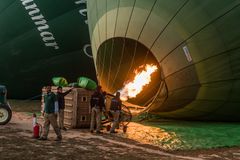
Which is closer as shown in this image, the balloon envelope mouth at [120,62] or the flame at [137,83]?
the balloon envelope mouth at [120,62]

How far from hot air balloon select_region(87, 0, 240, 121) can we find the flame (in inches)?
12.8

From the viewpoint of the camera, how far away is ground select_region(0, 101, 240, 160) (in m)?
8.42

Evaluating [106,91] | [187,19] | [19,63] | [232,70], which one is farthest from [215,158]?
[19,63]

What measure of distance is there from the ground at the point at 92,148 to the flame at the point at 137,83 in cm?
215

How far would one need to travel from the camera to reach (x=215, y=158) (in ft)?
29.7

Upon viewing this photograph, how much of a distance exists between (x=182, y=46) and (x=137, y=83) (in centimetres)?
300

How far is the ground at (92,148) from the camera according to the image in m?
8.42

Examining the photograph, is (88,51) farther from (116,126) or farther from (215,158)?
(215,158)

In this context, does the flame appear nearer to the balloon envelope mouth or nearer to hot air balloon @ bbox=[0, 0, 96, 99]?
the balloon envelope mouth

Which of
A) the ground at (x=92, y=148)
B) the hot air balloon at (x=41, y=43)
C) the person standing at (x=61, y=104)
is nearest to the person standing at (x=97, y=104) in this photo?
the ground at (x=92, y=148)

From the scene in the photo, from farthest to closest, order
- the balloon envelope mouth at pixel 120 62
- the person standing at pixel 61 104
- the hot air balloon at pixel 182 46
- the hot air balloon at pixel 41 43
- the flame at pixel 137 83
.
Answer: the hot air balloon at pixel 41 43 → the flame at pixel 137 83 → the balloon envelope mouth at pixel 120 62 → the person standing at pixel 61 104 → the hot air balloon at pixel 182 46

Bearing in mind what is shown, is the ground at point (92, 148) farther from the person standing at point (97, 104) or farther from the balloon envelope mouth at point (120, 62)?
the balloon envelope mouth at point (120, 62)

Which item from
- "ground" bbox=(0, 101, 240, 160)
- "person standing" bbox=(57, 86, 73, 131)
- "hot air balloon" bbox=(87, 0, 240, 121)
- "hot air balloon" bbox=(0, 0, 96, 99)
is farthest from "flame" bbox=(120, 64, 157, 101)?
"hot air balloon" bbox=(0, 0, 96, 99)

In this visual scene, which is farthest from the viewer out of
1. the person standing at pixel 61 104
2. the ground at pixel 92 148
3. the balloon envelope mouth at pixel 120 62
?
the balloon envelope mouth at pixel 120 62
